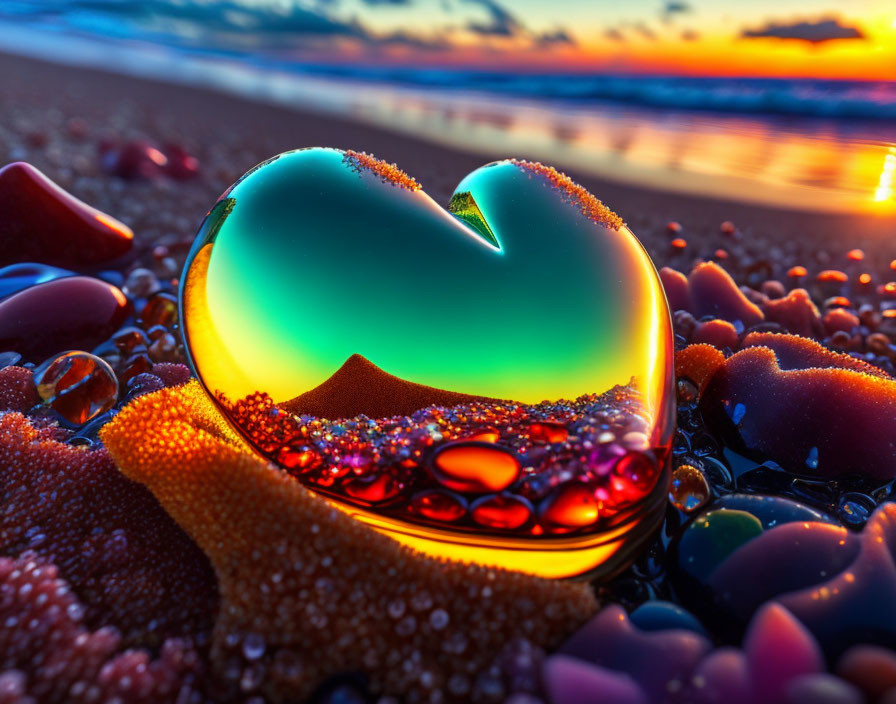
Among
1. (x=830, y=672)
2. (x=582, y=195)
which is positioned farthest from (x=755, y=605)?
(x=582, y=195)

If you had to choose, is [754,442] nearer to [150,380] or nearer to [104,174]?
[150,380]

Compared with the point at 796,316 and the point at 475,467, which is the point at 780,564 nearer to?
the point at 475,467

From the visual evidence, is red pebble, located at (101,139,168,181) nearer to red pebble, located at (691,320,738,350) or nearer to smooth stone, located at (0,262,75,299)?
smooth stone, located at (0,262,75,299)

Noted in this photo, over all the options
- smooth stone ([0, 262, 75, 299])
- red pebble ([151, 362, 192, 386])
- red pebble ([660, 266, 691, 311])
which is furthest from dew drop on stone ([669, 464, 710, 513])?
smooth stone ([0, 262, 75, 299])

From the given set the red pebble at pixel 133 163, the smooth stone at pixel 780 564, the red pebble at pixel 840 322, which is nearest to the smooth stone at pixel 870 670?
the smooth stone at pixel 780 564

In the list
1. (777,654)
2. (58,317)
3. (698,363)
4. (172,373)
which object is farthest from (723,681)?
(58,317)

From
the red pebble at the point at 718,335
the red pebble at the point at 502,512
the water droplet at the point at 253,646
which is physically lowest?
the water droplet at the point at 253,646

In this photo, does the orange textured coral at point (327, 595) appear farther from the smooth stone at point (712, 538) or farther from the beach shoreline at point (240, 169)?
the beach shoreline at point (240, 169)
